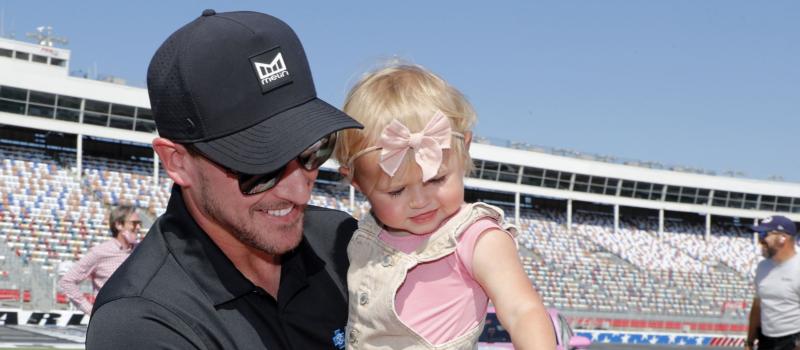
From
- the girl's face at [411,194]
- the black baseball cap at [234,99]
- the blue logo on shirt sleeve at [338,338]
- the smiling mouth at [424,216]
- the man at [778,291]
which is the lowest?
the man at [778,291]

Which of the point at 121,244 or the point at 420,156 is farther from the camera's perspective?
the point at 121,244

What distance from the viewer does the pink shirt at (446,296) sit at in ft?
8.41

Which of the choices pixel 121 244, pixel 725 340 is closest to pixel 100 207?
pixel 725 340

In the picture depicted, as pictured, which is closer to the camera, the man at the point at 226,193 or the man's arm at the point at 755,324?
the man at the point at 226,193

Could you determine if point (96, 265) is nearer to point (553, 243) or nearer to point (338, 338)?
point (338, 338)

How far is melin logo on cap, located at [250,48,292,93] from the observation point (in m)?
2.03

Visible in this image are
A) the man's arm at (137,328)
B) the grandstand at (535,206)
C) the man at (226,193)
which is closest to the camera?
the man's arm at (137,328)

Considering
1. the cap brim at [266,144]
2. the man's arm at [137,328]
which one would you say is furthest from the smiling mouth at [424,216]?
the man's arm at [137,328]

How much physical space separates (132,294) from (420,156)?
927mm

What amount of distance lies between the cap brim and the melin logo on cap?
0.26ft

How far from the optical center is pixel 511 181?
49.6 m

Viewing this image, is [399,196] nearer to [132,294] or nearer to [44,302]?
[132,294]

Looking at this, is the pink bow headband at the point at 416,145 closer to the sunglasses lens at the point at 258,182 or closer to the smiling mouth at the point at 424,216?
the smiling mouth at the point at 424,216

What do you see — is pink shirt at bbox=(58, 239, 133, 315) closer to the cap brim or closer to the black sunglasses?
the black sunglasses
